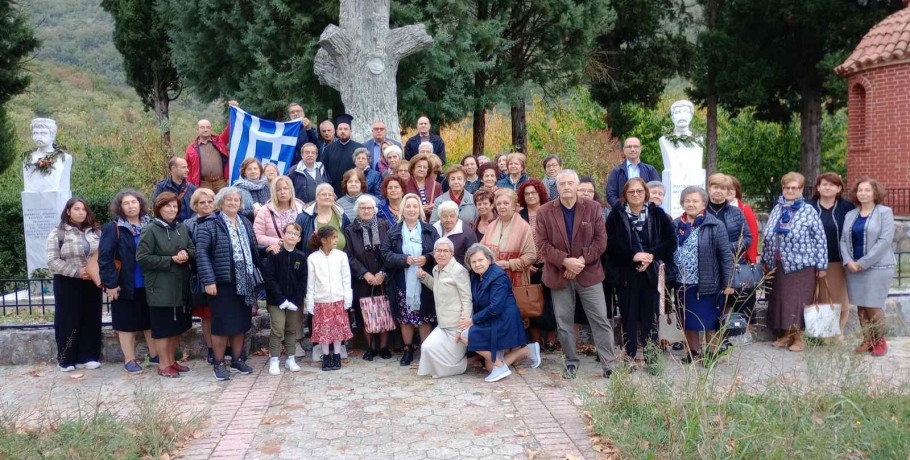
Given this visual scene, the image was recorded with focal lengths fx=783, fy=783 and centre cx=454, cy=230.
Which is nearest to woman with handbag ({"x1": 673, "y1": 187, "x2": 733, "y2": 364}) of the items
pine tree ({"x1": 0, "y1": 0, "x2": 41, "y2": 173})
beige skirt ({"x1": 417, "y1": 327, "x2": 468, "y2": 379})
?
beige skirt ({"x1": 417, "y1": 327, "x2": 468, "y2": 379})

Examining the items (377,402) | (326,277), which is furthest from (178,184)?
(377,402)

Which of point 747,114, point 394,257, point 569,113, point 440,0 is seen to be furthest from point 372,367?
point 747,114

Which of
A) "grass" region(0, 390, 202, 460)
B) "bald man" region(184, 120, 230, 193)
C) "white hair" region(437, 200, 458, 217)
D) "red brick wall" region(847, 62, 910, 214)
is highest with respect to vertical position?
"red brick wall" region(847, 62, 910, 214)

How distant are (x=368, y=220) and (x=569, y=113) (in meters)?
16.1

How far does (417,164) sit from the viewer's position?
28.5 feet

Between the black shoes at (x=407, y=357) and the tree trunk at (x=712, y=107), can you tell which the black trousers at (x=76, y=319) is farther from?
the tree trunk at (x=712, y=107)

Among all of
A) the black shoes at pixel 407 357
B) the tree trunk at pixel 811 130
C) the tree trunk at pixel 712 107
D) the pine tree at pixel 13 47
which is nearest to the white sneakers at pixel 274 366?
the black shoes at pixel 407 357

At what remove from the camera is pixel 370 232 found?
7.85 metres

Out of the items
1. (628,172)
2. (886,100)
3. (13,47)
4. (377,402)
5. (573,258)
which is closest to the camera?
(377,402)

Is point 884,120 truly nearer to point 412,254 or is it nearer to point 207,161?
point 412,254

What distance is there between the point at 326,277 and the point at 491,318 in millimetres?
1650

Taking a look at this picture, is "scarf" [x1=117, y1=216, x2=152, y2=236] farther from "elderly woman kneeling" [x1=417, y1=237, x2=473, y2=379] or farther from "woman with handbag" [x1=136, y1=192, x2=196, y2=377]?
"elderly woman kneeling" [x1=417, y1=237, x2=473, y2=379]

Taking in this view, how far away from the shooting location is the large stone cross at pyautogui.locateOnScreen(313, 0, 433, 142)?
12.1m

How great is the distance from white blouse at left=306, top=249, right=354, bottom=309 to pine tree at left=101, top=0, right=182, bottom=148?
19.4m
